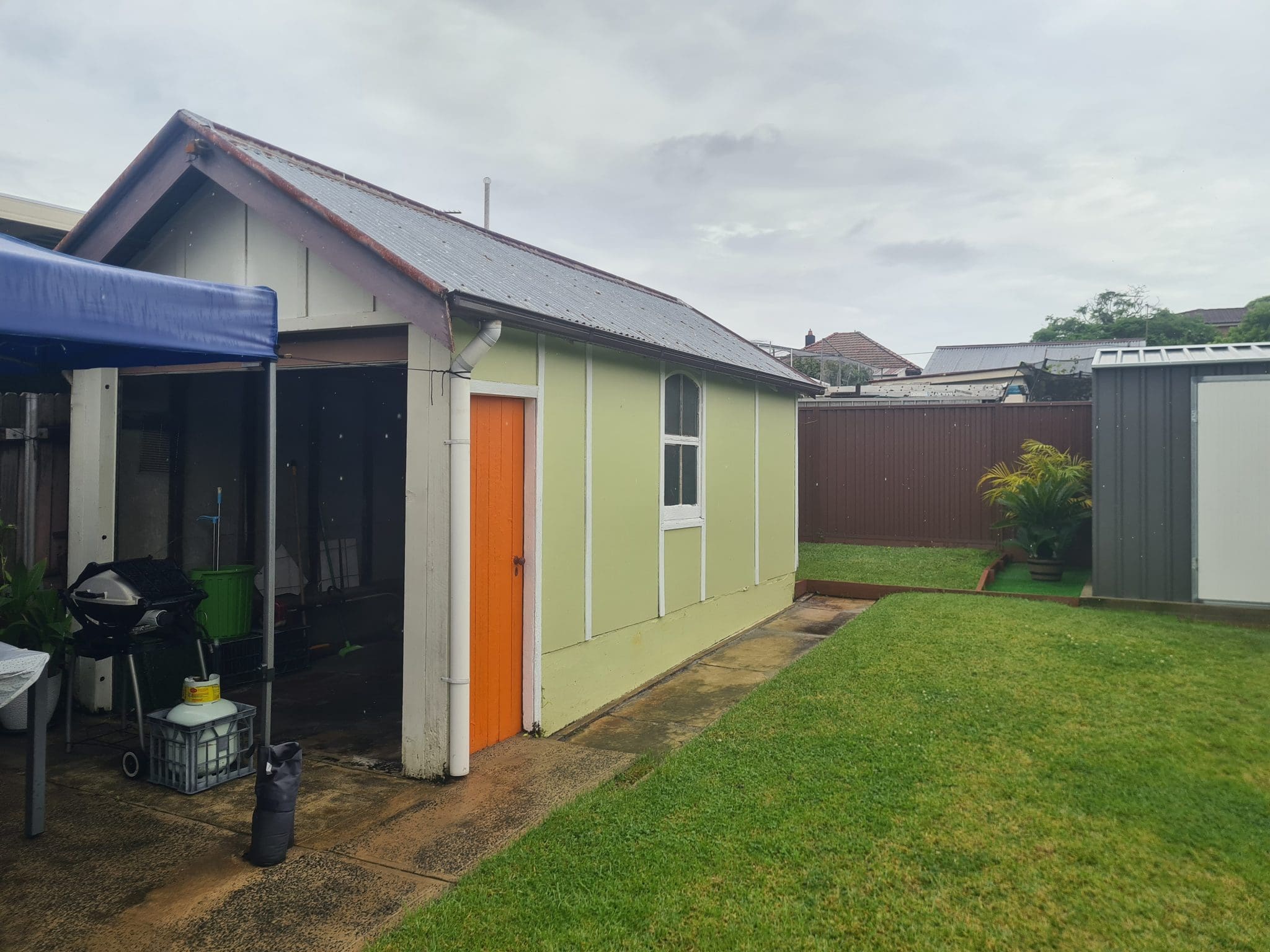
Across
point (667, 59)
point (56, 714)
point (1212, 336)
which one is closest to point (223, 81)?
point (667, 59)

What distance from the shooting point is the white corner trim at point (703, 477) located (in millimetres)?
7770

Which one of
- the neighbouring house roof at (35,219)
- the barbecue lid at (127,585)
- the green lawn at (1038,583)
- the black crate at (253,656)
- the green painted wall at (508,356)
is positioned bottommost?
the black crate at (253,656)

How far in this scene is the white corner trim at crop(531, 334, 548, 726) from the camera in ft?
17.6

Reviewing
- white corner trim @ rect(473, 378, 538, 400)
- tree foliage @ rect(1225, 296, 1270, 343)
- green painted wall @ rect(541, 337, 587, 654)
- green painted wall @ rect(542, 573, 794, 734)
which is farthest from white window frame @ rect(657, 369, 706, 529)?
tree foliage @ rect(1225, 296, 1270, 343)

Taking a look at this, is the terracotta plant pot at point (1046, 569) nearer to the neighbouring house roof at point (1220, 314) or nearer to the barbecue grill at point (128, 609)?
the barbecue grill at point (128, 609)

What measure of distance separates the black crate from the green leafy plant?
89 cm

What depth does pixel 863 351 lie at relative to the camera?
38.7 metres

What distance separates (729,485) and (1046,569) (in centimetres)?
432

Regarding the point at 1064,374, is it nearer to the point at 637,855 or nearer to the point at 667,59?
the point at 667,59

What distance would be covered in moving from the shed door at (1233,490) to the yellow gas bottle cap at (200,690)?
8415 mm

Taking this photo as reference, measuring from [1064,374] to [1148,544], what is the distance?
18.7 ft

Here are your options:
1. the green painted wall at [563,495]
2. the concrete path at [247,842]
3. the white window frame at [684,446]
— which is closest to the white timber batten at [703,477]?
the white window frame at [684,446]


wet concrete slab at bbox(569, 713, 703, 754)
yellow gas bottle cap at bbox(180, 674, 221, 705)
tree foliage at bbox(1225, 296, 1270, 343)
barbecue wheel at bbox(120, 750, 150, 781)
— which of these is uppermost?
tree foliage at bbox(1225, 296, 1270, 343)

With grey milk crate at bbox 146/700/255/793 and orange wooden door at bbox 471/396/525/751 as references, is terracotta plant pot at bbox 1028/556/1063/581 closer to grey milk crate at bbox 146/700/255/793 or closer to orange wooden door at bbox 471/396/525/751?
orange wooden door at bbox 471/396/525/751
